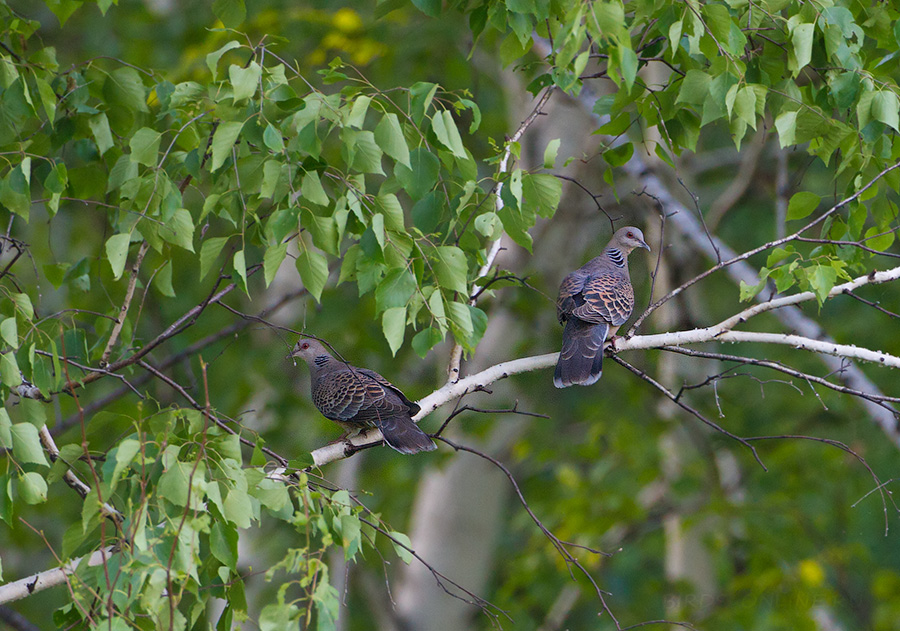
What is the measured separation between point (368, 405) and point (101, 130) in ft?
4.74

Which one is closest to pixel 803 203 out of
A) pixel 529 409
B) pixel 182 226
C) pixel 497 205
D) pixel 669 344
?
pixel 669 344

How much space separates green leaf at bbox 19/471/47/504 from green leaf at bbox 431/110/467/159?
1.37 m

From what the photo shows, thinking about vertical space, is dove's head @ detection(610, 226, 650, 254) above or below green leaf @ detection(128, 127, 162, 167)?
below

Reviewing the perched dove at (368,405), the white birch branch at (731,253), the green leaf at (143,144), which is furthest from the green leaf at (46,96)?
the white birch branch at (731,253)

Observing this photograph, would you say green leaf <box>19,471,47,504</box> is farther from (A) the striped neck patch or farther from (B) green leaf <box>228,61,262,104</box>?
(A) the striped neck patch

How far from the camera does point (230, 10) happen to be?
3334mm

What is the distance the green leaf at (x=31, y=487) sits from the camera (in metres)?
2.38

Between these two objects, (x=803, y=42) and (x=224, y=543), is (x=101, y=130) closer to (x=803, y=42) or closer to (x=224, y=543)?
(x=224, y=543)

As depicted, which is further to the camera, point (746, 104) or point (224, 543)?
point (746, 104)

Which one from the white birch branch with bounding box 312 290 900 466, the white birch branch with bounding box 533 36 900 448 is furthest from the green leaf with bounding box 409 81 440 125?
the white birch branch with bounding box 533 36 900 448

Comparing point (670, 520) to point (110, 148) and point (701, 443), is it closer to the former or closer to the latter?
point (701, 443)

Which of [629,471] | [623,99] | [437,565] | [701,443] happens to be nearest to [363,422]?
[623,99]

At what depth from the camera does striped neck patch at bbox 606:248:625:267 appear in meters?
4.70

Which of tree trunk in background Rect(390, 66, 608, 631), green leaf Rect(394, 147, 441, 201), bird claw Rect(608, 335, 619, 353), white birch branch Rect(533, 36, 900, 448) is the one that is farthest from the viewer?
tree trunk in background Rect(390, 66, 608, 631)
